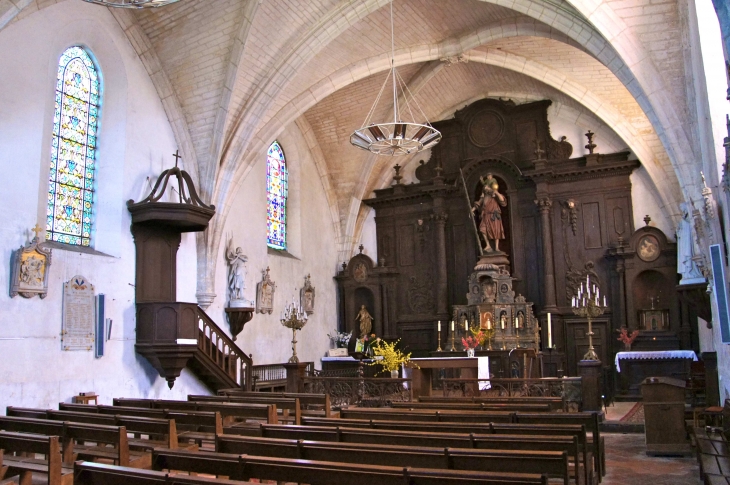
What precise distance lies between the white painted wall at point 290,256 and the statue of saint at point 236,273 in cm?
A: 15

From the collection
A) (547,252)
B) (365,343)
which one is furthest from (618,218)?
(365,343)

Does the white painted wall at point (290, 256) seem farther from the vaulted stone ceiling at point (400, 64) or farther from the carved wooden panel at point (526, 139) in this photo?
the carved wooden panel at point (526, 139)

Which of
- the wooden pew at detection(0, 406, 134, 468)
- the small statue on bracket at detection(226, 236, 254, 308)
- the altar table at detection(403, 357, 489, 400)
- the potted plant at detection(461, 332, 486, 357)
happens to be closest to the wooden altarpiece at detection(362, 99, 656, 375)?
the potted plant at detection(461, 332, 486, 357)

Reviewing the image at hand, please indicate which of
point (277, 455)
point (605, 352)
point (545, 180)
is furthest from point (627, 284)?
point (277, 455)

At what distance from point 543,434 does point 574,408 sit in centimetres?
590

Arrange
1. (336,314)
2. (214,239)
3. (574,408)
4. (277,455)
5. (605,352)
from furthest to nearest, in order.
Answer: (336,314) → (605,352) → (214,239) → (574,408) → (277,455)

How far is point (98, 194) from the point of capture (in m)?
13.0

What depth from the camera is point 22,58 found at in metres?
11.2

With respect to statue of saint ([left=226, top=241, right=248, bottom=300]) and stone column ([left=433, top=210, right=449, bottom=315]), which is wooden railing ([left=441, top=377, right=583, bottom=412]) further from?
stone column ([left=433, top=210, right=449, bottom=315])

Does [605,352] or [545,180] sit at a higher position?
[545,180]

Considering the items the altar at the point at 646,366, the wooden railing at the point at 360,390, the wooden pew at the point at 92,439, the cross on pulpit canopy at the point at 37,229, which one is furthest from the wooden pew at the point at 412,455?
the altar at the point at 646,366

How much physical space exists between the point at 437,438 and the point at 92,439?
9.44ft

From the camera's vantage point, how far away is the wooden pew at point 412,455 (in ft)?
13.2

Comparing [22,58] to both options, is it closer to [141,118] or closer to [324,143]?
[141,118]
